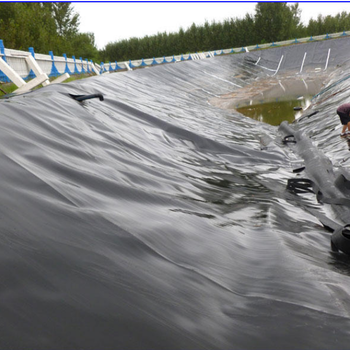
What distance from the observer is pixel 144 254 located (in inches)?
61.2

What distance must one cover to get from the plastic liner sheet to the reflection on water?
698cm

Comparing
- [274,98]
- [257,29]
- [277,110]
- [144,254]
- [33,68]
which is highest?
[257,29]

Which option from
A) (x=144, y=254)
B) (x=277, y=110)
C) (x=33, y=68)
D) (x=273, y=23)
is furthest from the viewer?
(x=273, y=23)

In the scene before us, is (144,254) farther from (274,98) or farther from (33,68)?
(274,98)

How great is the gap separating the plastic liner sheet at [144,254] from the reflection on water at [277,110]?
22.9 ft

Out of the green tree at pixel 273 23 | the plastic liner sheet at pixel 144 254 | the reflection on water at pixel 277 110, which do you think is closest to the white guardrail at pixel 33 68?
the plastic liner sheet at pixel 144 254

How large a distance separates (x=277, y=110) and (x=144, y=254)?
10.3m

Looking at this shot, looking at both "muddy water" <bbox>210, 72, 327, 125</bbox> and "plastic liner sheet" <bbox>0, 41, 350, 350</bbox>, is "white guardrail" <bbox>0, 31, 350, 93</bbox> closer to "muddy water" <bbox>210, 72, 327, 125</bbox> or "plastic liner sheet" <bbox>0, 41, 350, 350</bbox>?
"plastic liner sheet" <bbox>0, 41, 350, 350</bbox>

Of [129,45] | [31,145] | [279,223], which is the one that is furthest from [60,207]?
[129,45]

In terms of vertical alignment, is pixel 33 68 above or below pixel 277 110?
above

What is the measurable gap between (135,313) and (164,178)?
1.71 metres

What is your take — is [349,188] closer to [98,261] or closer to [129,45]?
[98,261]

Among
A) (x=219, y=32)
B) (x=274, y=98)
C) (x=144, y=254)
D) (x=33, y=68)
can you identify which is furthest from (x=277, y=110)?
(x=219, y=32)

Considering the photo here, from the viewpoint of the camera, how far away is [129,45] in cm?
3731
